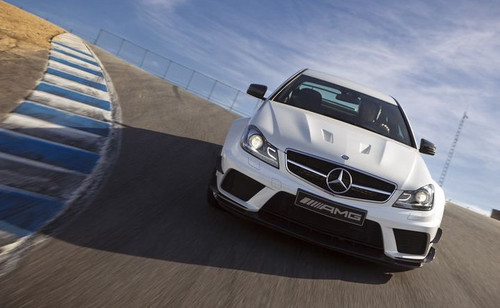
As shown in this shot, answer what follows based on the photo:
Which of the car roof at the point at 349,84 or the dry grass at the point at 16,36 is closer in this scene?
the car roof at the point at 349,84

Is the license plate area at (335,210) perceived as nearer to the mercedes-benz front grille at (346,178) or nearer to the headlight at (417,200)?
the mercedes-benz front grille at (346,178)

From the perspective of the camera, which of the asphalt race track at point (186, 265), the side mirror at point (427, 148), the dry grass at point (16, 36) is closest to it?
the asphalt race track at point (186, 265)

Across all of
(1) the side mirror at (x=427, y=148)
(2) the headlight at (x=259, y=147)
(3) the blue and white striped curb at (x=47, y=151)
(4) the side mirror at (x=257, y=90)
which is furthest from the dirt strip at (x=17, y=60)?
(1) the side mirror at (x=427, y=148)

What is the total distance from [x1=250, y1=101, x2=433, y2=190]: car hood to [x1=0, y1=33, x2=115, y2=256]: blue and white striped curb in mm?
1861

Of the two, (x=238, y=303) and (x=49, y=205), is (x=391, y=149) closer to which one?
(x=238, y=303)

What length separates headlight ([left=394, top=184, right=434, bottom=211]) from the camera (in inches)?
136

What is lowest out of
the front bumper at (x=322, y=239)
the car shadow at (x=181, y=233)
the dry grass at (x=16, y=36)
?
Answer: the dry grass at (x=16, y=36)

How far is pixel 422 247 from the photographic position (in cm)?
351

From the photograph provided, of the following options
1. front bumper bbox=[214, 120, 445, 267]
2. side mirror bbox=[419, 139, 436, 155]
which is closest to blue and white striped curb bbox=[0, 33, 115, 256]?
front bumper bbox=[214, 120, 445, 267]

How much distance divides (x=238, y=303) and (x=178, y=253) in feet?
2.33

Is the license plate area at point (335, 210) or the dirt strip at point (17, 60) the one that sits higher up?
the license plate area at point (335, 210)

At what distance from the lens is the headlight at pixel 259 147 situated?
350 cm

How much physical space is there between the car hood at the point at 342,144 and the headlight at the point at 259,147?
47 mm

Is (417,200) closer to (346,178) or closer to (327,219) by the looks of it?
(346,178)
